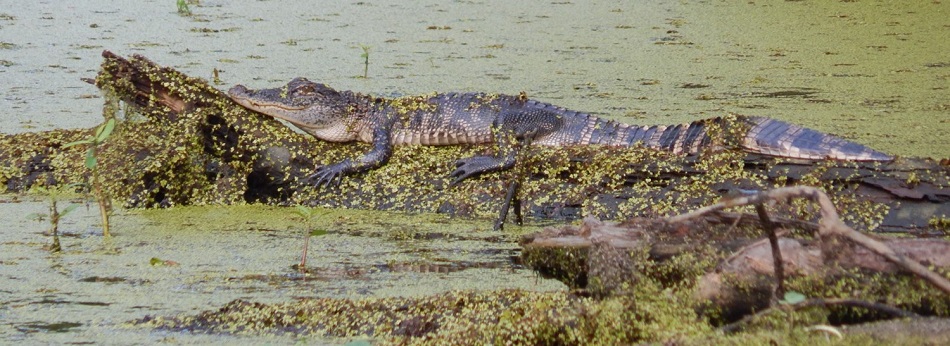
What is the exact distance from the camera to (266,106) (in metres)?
3.89

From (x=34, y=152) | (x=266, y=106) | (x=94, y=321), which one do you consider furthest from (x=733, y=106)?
(x=94, y=321)

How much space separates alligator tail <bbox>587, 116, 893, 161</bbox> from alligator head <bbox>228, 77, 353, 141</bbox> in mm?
1028

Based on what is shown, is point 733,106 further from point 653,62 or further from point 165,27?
point 165,27

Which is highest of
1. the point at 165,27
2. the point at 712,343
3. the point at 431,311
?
the point at 712,343

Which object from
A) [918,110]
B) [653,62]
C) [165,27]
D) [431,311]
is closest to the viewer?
[431,311]

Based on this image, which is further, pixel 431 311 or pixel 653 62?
pixel 653 62

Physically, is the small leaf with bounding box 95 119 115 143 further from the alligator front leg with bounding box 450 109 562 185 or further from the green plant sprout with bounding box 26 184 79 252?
the alligator front leg with bounding box 450 109 562 185

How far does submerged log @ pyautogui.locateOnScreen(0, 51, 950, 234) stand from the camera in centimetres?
305

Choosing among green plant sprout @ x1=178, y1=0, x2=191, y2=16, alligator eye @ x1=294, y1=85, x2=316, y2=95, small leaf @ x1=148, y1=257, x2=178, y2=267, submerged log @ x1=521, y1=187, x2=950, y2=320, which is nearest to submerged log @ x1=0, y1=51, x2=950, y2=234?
alligator eye @ x1=294, y1=85, x2=316, y2=95

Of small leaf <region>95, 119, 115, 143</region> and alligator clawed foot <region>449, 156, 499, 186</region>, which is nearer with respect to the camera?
small leaf <region>95, 119, 115, 143</region>

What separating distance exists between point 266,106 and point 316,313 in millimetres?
1824

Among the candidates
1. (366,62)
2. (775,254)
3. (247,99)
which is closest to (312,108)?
(247,99)

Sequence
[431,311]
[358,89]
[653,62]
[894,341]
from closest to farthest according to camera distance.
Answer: [894,341]
[431,311]
[358,89]
[653,62]

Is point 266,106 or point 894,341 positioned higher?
point 894,341
